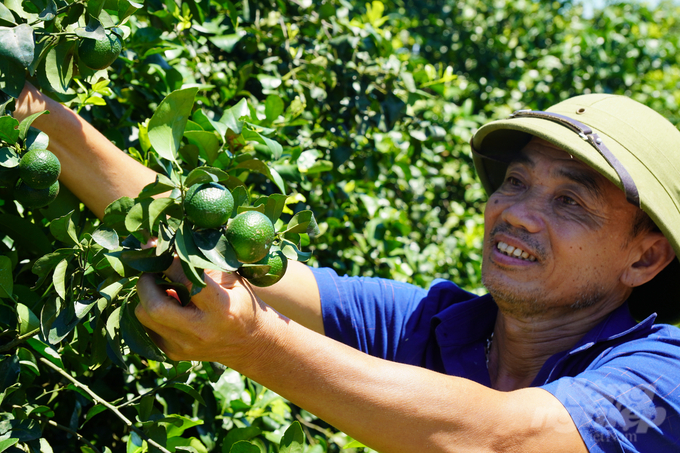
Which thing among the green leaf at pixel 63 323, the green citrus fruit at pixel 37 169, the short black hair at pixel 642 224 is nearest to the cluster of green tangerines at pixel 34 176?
the green citrus fruit at pixel 37 169

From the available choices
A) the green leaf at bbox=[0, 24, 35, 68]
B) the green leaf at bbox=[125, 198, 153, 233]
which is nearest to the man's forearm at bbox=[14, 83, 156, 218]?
the green leaf at bbox=[0, 24, 35, 68]

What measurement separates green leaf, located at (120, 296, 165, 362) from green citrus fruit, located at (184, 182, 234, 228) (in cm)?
24

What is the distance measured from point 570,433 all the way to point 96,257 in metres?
0.96

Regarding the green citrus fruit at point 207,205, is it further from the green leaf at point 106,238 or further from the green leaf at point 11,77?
the green leaf at point 11,77

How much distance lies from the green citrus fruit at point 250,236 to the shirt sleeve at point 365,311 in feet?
2.84

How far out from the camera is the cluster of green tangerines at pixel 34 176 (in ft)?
3.28

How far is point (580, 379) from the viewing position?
129 centimetres

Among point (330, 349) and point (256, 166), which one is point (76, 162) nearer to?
point (256, 166)

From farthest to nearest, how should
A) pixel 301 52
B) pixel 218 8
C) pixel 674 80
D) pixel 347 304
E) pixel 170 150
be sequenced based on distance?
pixel 674 80 < pixel 301 52 < pixel 218 8 < pixel 347 304 < pixel 170 150

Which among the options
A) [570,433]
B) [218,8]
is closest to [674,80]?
[218,8]

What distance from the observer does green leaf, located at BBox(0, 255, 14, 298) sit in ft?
3.60

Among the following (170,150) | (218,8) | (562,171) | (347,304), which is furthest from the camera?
(218,8)

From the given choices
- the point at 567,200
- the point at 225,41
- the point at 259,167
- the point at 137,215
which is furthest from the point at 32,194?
the point at 567,200

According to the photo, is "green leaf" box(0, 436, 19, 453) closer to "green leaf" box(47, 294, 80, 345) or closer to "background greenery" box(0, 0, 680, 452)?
"background greenery" box(0, 0, 680, 452)
